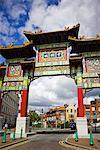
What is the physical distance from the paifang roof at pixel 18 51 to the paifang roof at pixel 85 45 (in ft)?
17.1

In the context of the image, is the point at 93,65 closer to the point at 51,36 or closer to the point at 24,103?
the point at 51,36

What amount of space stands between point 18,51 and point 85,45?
8.42 m

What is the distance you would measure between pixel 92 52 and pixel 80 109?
23.1ft

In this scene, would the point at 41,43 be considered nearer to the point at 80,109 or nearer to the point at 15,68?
the point at 15,68

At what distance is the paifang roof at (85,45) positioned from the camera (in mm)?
20403

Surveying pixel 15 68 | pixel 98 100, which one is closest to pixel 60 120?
pixel 98 100

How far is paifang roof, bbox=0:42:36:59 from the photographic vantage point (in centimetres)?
2227

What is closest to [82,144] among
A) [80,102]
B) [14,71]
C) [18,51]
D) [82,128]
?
[82,128]

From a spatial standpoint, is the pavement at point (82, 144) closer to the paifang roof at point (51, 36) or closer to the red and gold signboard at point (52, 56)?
the red and gold signboard at point (52, 56)

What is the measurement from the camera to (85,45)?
2105 cm

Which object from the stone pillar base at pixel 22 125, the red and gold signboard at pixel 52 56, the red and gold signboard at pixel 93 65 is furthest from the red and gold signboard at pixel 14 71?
the red and gold signboard at pixel 93 65

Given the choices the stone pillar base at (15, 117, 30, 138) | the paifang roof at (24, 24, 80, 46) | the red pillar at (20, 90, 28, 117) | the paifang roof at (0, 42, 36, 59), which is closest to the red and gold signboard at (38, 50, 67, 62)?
the paifang roof at (24, 24, 80, 46)

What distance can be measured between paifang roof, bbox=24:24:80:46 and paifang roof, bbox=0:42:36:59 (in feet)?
3.02

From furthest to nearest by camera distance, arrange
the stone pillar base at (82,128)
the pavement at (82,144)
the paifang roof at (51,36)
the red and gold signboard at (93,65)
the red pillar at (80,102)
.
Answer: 1. the paifang roof at (51,36)
2. the red and gold signboard at (93,65)
3. the red pillar at (80,102)
4. the stone pillar base at (82,128)
5. the pavement at (82,144)
